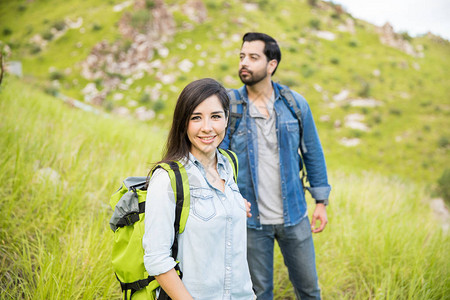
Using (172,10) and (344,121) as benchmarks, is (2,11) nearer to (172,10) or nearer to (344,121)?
(172,10)

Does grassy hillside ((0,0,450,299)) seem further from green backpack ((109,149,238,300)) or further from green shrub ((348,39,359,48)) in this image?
green backpack ((109,149,238,300))

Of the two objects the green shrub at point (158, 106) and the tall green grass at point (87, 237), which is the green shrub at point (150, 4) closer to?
the green shrub at point (158, 106)

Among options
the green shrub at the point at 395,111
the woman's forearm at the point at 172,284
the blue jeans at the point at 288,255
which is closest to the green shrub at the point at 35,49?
the blue jeans at the point at 288,255

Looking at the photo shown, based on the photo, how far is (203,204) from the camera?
4.06ft

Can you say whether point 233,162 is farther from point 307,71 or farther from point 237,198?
point 307,71

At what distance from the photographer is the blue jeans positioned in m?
2.00

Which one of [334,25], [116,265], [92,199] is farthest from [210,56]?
[116,265]

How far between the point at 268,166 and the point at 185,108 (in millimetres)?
997

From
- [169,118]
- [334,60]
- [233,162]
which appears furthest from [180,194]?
[334,60]

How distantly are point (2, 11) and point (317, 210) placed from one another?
1193 inches

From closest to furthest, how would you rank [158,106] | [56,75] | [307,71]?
[158,106] < [56,75] < [307,71]

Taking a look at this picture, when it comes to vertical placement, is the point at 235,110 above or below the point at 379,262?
above

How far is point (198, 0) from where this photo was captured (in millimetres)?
22203

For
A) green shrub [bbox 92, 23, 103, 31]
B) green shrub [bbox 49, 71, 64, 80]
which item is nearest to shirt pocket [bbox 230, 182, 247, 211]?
green shrub [bbox 49, 71, 64, 80]
